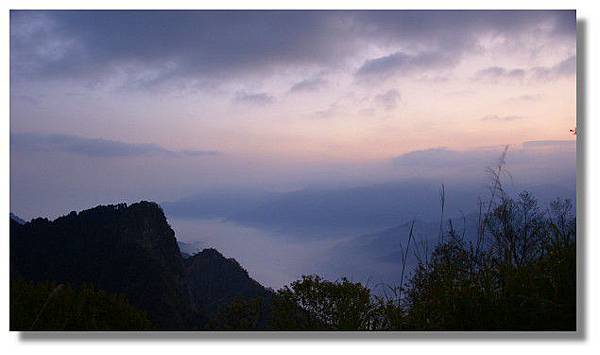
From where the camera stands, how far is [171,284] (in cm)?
370

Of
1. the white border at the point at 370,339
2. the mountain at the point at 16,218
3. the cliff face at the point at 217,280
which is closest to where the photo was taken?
the white border at the point at 370,339

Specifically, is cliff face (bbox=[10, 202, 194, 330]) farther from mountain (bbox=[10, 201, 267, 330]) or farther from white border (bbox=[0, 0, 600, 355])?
white border (bbox=[0, 0, 600, 355])

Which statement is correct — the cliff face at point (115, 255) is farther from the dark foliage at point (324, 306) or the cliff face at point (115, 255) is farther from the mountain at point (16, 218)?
the dark foliage at point (324, 306)

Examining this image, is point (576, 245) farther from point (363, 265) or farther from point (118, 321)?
point (118, 321)

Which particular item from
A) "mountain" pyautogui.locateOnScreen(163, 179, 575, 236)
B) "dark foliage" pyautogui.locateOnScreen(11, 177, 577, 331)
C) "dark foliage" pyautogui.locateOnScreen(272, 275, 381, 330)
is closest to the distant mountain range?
"mountain" pyautogui.locateOnScreen(163, 179, 575, 236)

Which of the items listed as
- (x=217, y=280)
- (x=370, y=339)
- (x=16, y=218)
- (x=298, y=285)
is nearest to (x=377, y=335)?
(x=370, y=339)

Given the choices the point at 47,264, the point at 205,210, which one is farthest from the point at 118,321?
the point at 205,210

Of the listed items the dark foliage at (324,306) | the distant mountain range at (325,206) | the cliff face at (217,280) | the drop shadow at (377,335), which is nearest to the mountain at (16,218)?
the drop shadow at (377,335)

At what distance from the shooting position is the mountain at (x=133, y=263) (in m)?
3.25

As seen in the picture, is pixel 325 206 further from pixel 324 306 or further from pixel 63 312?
pixel 63 312

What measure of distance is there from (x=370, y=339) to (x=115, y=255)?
161 centimetres

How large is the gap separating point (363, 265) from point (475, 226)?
2.22ft

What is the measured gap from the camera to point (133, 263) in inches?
143

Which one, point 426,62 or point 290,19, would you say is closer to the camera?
point 290,19
